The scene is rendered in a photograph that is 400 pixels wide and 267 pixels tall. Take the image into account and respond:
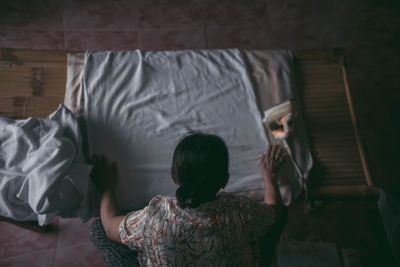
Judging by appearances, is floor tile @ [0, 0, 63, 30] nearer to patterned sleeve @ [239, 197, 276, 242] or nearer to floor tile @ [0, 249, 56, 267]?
floor tile @ [0, 249, 56, 267]

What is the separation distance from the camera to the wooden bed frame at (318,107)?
1014 millimetres

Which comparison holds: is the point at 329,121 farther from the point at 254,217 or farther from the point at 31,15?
the point at 31,15

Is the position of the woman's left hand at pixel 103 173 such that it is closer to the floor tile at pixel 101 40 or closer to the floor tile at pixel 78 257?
the floor tile at pixel 78 257

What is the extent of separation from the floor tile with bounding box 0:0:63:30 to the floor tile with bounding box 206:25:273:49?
100cm

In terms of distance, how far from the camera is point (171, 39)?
1.73 metres

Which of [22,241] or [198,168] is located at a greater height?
[198,168]

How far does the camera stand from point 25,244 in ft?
4.13

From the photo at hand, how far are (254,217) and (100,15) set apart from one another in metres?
1.65

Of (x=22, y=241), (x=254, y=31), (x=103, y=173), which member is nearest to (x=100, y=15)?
(x=254, y=31)

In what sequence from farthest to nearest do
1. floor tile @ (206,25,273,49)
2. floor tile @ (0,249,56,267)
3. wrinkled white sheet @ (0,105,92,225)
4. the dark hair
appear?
floor tile @ (206,25,273,49) → floor tile @ (0,249,56,267) → wrinkled white sheet @ (0,105,92,225) → the dark hair

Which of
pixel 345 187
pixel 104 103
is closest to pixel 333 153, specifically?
pixel 345 187

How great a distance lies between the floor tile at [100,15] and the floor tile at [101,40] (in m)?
0.04

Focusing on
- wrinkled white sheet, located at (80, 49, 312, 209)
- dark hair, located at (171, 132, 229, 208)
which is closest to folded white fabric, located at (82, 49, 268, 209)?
wrinkled white sheet, located at (80, 49, 312, 209)

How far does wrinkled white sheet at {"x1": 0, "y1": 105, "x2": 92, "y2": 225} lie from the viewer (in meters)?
0.81
